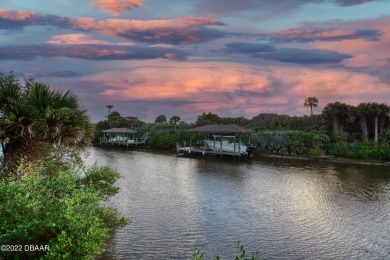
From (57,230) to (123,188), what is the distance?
16.0m

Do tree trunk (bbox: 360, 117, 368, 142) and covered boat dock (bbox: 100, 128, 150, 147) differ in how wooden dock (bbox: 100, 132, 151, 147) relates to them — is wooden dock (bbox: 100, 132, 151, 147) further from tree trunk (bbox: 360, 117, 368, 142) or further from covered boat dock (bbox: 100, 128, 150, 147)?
tree trunk (bbox: 360, 117, 368, 142)

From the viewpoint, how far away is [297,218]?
17.5m

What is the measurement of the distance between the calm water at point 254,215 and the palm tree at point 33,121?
4142 millimetres

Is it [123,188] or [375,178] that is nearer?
[123,188]

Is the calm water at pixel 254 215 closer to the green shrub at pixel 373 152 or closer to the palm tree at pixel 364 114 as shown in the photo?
the green shrub at pixel 373 152

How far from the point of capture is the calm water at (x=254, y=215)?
1313cm

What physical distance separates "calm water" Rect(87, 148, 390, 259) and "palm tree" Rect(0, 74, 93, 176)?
13.6ft

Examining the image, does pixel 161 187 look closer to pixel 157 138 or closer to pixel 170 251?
pixel 170 251

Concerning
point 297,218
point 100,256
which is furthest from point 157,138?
point 100,256

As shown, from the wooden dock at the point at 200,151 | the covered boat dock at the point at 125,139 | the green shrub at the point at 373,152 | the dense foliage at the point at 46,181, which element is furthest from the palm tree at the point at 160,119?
the dense foliage at the point at 46,181

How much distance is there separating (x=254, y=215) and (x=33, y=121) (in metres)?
11.4

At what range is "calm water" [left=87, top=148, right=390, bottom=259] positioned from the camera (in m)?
13.1

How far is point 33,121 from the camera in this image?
10656 mm

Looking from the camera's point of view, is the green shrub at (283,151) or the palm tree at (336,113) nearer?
the green shrub at (283,151)
